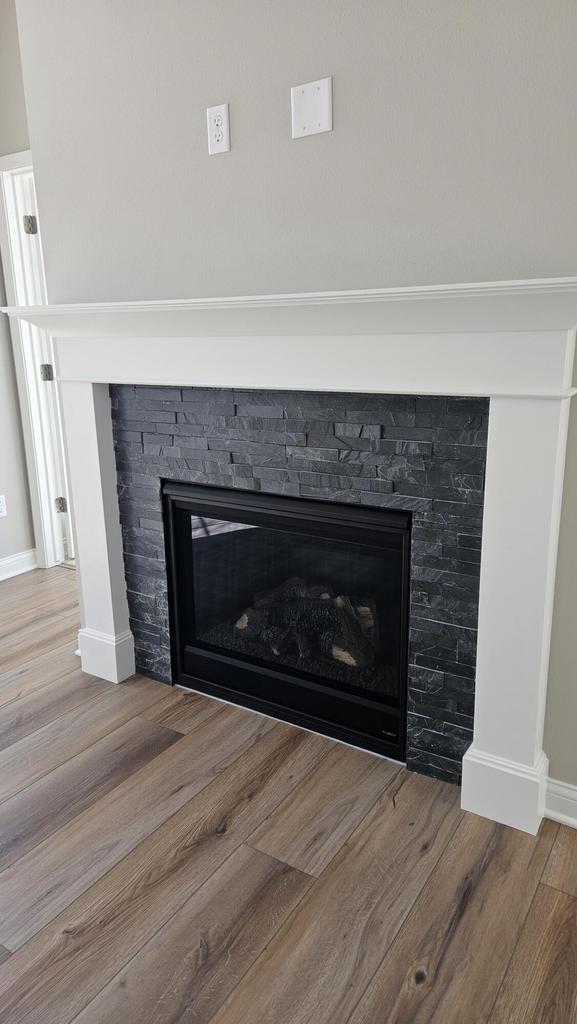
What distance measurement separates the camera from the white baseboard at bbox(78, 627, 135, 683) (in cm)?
257

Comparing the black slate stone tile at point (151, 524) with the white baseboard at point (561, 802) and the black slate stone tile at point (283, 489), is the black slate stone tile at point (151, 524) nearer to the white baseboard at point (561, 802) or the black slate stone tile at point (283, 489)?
the black slate stone tile at point (283, 489)

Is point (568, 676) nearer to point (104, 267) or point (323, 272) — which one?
point (323, 272)

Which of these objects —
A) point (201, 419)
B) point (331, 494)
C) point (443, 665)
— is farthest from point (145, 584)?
point (443, 665)

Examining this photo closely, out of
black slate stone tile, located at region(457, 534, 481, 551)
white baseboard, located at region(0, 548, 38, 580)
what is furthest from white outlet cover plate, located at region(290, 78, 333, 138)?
white baseboard, located at region(0, 548, 38, 580)

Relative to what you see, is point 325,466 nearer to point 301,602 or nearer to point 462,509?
point 462,509

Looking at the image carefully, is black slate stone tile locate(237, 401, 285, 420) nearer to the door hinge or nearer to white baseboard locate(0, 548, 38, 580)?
the door hinge

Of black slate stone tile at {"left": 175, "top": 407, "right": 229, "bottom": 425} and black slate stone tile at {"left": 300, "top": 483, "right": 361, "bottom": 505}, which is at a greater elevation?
black slate stone tile at {"left": 175, "top": 407, "right": 229, "bottom": 425}

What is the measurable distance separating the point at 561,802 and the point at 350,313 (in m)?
1.32

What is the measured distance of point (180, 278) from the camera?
6.98ft

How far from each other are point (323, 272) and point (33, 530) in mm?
2527

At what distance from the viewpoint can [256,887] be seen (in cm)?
166

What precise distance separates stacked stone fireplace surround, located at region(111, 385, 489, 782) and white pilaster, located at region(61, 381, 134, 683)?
0.69ft

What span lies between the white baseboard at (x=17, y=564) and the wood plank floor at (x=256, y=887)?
5.02ft

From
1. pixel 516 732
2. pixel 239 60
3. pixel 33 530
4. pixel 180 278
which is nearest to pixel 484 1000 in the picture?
pixel 516 732
